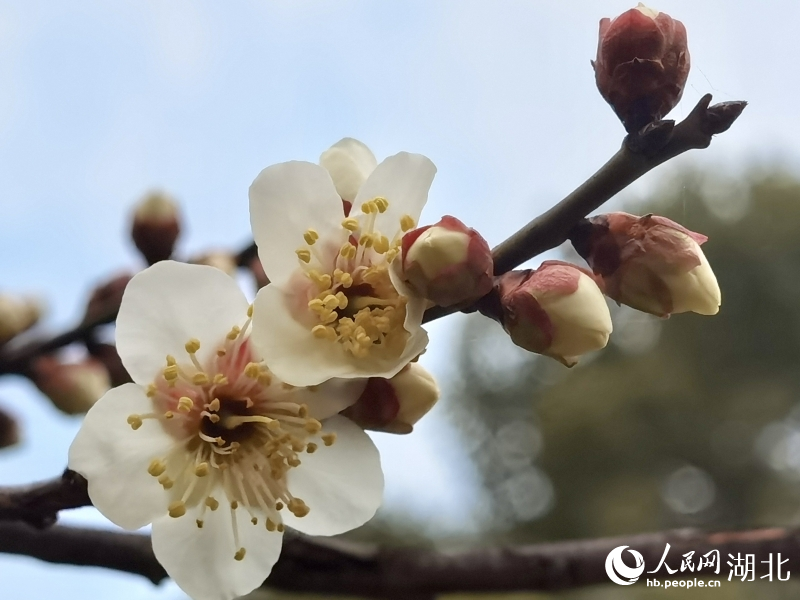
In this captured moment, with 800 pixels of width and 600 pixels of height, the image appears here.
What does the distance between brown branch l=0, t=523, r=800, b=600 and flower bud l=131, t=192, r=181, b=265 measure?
312 mm

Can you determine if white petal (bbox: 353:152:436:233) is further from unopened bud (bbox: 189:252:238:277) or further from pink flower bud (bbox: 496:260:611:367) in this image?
unopened bud (bbox: 189:252:238:277)

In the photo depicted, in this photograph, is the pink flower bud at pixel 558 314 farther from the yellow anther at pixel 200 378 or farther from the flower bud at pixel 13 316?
the flower bud at pixel 13 316

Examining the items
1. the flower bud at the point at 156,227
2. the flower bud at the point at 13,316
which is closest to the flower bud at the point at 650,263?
the flower bud at the point at 156,227

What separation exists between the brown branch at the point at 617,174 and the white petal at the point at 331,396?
5cm

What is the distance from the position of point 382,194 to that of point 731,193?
8.78 ft

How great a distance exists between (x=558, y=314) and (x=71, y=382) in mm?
546

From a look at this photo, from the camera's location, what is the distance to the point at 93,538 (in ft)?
→ 1.86

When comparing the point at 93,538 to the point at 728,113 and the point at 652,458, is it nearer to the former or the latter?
the point at 728,113

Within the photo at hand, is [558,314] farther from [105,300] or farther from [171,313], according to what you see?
[105,300]

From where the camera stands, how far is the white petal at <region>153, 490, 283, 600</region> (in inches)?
16.0

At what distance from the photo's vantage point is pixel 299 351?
0.39 metres

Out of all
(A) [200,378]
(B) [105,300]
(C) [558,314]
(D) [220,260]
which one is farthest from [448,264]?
(B) [105,300]

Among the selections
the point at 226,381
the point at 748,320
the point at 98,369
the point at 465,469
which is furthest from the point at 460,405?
the point at 226,381

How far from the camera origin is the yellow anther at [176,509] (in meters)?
0.39
